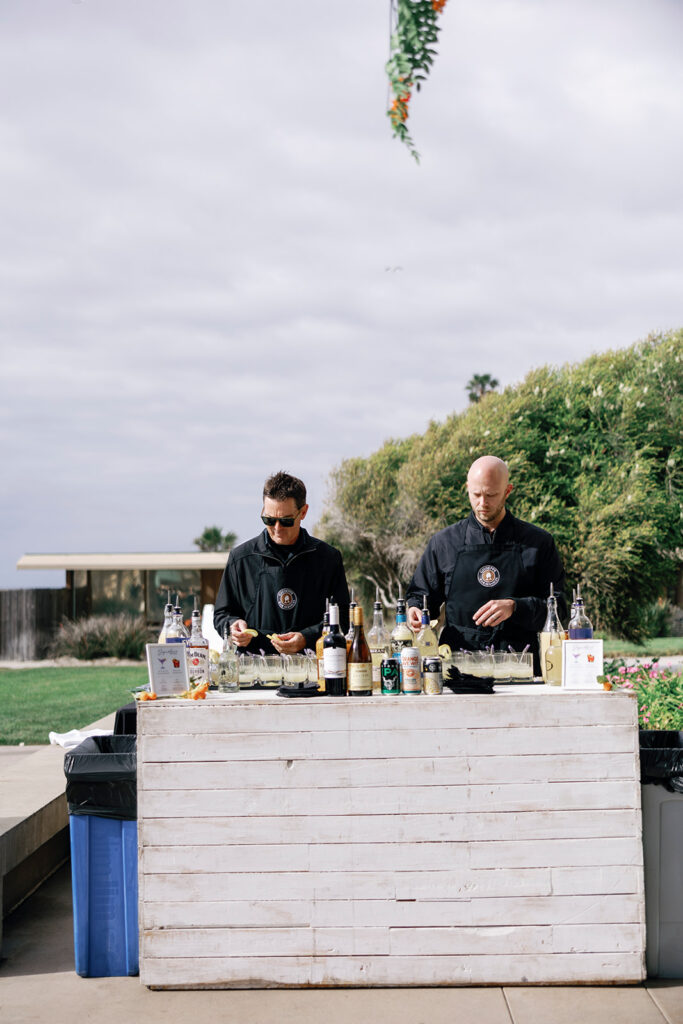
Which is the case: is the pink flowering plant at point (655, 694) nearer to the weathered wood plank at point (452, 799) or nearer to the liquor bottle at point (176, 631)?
the weathered wood plank at point (452, 799)

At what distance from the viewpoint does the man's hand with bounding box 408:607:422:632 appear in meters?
3.71

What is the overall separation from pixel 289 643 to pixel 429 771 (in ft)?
2.70

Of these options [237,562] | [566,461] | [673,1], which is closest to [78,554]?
[566,461]

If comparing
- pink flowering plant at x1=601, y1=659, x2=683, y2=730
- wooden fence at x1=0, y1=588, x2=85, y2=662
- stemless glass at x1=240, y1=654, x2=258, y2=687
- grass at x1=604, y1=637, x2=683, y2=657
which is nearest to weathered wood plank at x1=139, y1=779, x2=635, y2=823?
pink flowering plant at x1=601, y1=659, x2=683, y2=730

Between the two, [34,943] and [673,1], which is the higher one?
[673,1]

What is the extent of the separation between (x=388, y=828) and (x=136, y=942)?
1.03m

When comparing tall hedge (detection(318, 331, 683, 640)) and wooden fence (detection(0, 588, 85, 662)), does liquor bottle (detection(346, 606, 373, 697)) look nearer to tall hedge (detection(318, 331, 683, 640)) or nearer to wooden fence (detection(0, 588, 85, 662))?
tall hedge (detection(318, 331, 683, 640))

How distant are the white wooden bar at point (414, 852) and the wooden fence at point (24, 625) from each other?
20.5 m

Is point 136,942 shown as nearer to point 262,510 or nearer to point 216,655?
point 216,655

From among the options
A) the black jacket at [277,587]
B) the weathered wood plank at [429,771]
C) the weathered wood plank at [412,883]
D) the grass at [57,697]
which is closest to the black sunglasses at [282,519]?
the black jacket at [277,587]

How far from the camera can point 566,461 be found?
1953 cm

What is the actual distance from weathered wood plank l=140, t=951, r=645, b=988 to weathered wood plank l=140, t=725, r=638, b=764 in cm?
68

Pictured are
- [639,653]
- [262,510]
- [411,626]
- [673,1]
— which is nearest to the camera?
[673,1]

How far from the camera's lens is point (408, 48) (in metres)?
2.98
